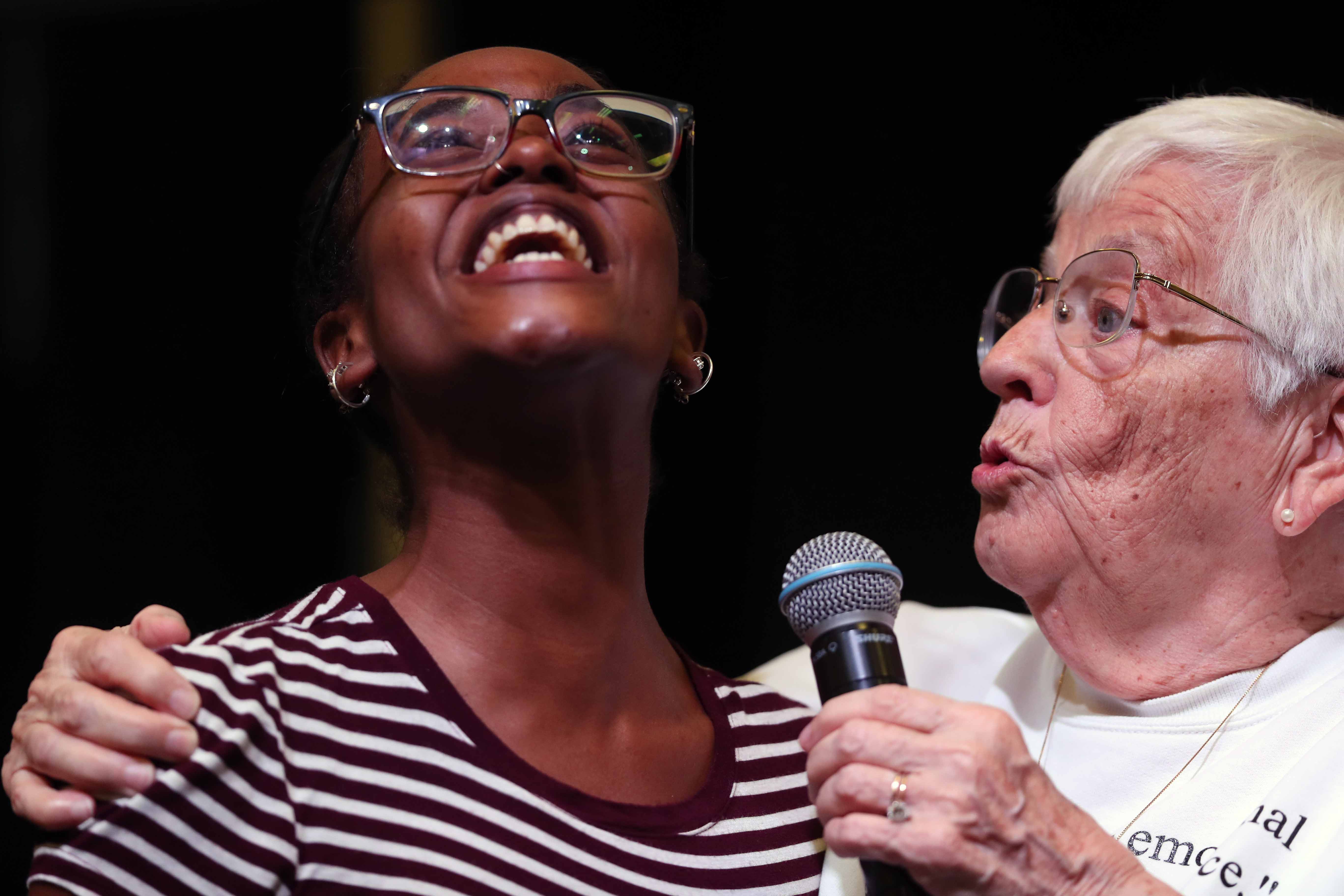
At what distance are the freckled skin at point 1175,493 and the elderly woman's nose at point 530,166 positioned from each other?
0.77m

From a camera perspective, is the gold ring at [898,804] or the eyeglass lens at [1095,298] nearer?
the gold ring at [898,804]

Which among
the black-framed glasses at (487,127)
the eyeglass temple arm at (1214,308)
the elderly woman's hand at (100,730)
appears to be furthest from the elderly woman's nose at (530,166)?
the eyeglass temple arm at (1214,308)

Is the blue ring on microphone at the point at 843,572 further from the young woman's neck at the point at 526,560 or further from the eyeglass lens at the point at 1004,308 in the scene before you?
the eyeglass lens at the point at 1004,308

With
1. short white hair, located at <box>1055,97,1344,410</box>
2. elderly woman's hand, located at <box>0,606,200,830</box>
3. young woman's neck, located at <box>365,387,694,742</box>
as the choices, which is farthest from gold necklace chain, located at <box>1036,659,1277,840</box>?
elderly woman's hand, located at <box>0,606,200,830</box>

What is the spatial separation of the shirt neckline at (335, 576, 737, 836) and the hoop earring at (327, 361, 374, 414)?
0.23m

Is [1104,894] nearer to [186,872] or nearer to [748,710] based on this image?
[748,710]

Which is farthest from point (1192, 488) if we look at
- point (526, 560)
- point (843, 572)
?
point (526, 560)

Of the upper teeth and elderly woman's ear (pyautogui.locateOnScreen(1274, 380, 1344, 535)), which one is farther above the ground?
the upper teeth

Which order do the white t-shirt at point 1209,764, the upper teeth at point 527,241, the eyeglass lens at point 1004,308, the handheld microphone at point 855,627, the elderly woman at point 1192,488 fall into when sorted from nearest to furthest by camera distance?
the handheld microphone at point 855,627 → the upper teeth at point 527,241 → the white t-shirt at point 1209,764 → the elderly woman at point 1192,488 → the eyeglass lens at point 1004,308

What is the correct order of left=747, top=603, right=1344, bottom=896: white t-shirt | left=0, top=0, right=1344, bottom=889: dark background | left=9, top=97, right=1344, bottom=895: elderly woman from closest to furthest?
left=747, top=603, right=1344, bottom=896: white t-shirt, left=9, top=97, right=1344, bottom=895: elderly woman, left=0, top=0, right=1344, bottom=889: dark background

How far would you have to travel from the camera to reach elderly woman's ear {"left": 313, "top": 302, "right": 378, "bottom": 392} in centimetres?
145

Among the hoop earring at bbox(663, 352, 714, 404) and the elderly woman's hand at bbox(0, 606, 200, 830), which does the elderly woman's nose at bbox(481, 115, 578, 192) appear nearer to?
the hoop earring at bbox(663, 352, 714, 404)

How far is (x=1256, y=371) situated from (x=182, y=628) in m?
1.37

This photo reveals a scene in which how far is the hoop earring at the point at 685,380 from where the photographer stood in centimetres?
160
